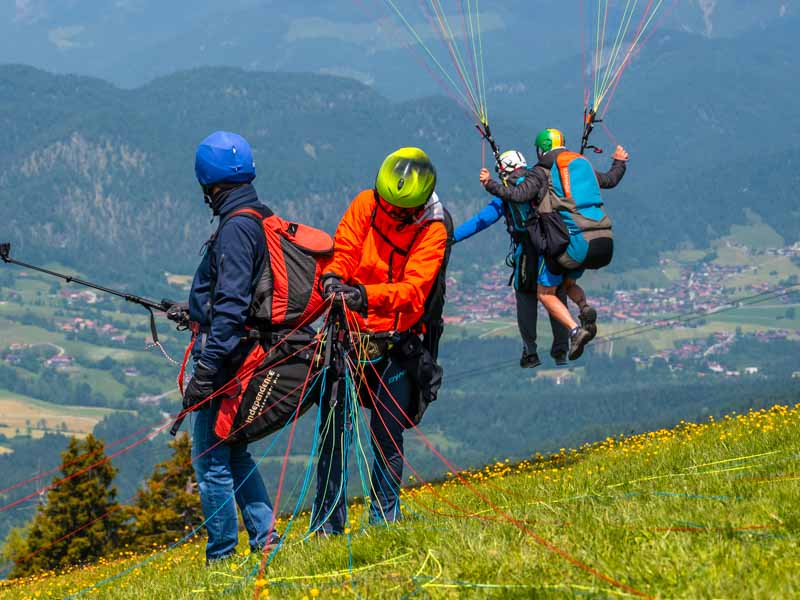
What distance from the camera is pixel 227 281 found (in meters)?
8.10

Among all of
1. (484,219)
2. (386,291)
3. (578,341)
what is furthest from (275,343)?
(578,341)

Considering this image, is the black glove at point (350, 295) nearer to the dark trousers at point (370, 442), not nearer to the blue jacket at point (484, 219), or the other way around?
the dark trousers at point (370, 442)

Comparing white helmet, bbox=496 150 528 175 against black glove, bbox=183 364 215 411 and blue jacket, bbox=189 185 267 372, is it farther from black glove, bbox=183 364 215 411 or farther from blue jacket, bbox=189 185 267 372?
black glove, bbox=183 364 215 411

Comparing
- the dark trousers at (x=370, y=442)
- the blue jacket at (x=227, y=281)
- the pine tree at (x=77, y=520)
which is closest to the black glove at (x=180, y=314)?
the blue jacket at (x=227, y=281)

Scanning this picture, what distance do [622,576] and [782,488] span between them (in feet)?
7.01

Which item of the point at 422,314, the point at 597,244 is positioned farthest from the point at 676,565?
the point at 597,244

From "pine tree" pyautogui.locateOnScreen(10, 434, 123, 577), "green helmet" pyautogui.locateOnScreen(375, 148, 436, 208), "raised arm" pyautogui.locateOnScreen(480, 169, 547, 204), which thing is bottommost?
"pine tree" pyautogui.locateOnScreen(10, 434, 123, 577)

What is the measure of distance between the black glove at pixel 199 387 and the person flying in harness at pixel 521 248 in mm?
4166

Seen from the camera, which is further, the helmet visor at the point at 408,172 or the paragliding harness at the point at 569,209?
the paragliding harness at the point at 569,209

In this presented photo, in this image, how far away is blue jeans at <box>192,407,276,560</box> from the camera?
864 centimetres

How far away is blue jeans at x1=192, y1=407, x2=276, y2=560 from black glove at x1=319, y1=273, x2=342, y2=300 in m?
1.34

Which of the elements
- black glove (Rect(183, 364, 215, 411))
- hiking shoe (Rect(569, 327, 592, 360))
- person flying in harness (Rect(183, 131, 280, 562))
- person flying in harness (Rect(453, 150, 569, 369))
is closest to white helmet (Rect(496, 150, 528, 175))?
person flying in harness (Rect(453, 150, 569, 369))

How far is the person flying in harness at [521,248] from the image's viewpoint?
12.7 meters

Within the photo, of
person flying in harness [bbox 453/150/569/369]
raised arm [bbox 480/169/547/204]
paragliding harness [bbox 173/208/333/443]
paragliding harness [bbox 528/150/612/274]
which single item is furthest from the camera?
paragliding harness [bbox 528/150/612/274]
